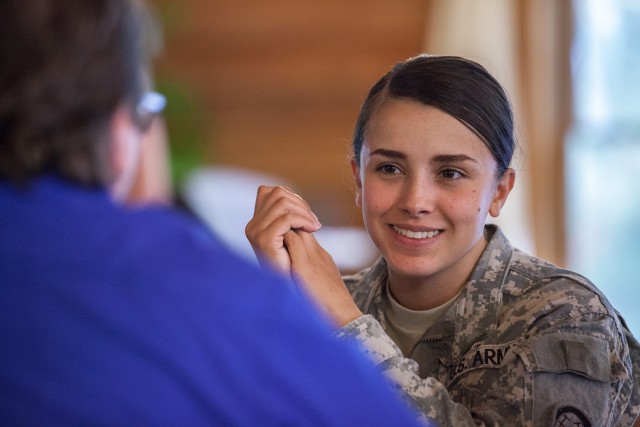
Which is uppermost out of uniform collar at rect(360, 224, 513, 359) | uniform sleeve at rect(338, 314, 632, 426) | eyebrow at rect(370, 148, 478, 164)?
eyebrow at rect(370, 148, 478, 164)

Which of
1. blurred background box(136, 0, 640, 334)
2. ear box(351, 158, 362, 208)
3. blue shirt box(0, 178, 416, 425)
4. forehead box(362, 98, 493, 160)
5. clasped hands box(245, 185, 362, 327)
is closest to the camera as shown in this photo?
blue shirt box(0, 178, 416, 425)

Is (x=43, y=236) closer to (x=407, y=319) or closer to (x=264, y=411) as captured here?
(x=264, y=411)

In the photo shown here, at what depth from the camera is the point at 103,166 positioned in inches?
35.6

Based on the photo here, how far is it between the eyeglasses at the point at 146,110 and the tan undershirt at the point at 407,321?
863 mm

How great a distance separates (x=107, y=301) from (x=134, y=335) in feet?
0.14

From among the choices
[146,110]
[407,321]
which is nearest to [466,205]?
[407,321]

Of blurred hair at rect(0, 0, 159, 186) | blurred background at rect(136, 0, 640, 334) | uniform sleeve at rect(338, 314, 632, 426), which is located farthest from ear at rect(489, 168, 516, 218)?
blurred background at rect(136, 0, 640, 334)

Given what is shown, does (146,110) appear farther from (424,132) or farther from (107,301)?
(424,132)

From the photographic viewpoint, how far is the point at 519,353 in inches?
54.4

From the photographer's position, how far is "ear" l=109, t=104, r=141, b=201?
913mm

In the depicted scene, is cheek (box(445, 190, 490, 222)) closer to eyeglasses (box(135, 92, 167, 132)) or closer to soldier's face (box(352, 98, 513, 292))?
soldier's face (box(352, 98, 513, 292))

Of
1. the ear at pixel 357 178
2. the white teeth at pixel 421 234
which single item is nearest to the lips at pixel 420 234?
the white teeth at pixel 421 234

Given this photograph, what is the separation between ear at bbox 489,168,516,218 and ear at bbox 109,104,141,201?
0.92 m

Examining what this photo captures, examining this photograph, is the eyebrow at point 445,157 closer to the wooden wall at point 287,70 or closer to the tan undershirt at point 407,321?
the tan undershirt at point 407,321
